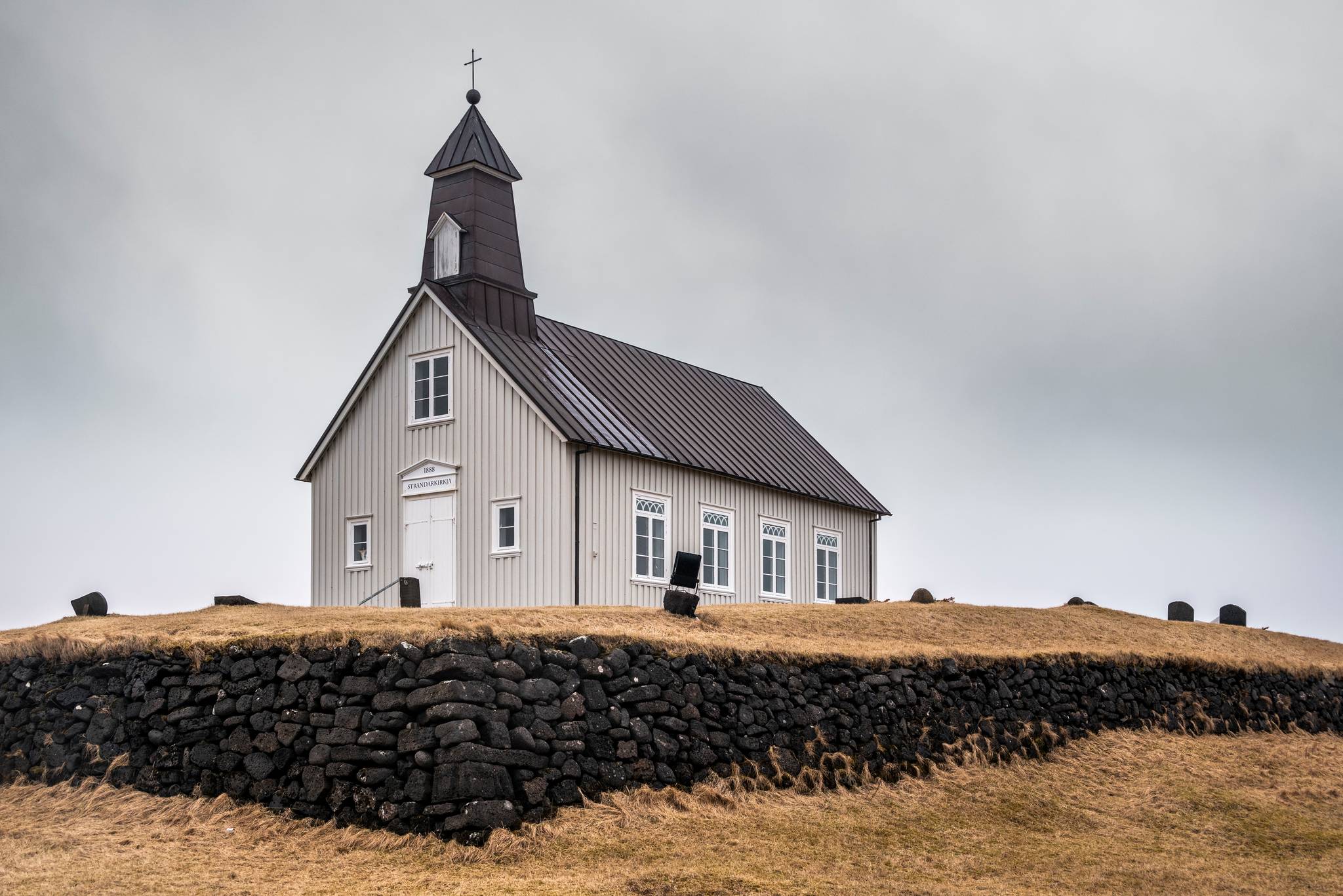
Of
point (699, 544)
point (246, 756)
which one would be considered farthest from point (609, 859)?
point (699, 544)

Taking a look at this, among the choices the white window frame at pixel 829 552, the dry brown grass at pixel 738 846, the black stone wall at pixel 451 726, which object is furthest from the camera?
the white window frame at pixel 829 552

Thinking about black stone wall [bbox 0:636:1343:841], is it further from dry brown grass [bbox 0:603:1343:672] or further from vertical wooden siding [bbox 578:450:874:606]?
vertical wooden siding [bbox 578:450:874:606]

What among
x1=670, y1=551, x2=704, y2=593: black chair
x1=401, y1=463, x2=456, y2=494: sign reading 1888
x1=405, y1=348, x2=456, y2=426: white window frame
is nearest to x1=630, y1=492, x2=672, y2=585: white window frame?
x1=670, y1=551, x2=704, y2=593: black chair

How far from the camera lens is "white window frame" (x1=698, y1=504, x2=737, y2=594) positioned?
2881 cm

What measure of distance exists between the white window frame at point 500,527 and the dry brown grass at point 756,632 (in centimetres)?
Answer: 415

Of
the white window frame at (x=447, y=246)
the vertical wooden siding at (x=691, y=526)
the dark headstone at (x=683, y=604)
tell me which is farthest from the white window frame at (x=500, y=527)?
the white window frame at (x=447, y=246)

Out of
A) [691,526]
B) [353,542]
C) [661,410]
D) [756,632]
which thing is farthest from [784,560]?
[756,632]

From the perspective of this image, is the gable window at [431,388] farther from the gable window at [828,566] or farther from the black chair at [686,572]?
the gable window at [828,566]

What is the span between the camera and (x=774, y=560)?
3136 centimetres

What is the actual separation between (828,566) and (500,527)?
32.7ft

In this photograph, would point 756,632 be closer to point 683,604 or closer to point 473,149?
point 683,604

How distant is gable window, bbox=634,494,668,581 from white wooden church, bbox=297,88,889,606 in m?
0.04

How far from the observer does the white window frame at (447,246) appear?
29.3 m

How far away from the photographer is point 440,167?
30.3m
